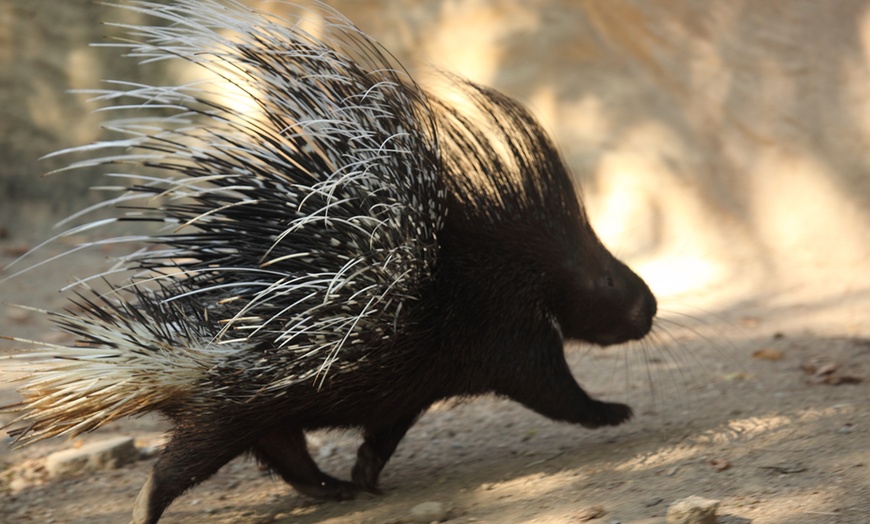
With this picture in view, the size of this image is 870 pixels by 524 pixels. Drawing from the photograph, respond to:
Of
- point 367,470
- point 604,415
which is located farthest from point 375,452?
point 604,415

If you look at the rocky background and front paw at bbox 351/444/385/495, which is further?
front paw at bbox 351/444/385/495

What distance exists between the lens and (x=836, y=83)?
5789 mm

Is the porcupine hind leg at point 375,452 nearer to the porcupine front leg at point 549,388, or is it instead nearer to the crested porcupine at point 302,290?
the crested porcupine at point 302,290

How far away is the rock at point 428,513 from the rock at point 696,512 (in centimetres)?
80

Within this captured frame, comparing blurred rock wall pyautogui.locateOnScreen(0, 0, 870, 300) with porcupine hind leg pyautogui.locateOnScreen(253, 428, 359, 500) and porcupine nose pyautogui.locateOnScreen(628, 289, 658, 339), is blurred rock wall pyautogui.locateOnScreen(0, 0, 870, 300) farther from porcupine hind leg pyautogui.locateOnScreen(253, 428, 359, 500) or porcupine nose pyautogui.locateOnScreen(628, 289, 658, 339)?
porcupine hind leg pyautogui.locateOnScreen(253, 428, 359, 500)

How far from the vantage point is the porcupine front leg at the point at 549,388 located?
322 centimetres

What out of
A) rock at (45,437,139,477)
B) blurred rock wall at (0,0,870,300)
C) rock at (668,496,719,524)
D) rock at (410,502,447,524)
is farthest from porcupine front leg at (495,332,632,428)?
blurred rock wall at (0,0,870,300)

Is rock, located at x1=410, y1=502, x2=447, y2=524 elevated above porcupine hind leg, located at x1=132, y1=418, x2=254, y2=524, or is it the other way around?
porcupine hind leg, located at x1=132, y1=418, x2=254, y2=524

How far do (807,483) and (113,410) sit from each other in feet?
6.61

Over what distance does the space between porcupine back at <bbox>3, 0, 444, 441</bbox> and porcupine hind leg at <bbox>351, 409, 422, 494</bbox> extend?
59 cm

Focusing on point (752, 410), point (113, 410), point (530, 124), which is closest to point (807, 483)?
point (752, 410)

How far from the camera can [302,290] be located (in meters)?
2.74

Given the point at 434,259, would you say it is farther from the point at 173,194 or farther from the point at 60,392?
the point at 60,392

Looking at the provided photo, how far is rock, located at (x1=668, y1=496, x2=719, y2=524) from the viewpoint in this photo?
238 cm
